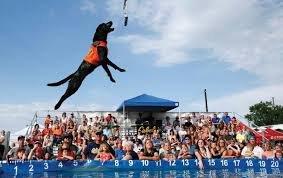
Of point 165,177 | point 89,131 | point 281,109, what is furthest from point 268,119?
point 165,177

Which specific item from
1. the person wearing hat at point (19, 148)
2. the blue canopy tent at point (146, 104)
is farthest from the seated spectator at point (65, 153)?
the blue canopy tent at point (146, 104)

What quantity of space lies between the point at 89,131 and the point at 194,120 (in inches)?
244

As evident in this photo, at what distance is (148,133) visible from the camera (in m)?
19.2

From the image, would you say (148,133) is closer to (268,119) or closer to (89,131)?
(89,131)

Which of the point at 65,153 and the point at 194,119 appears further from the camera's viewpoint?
the point at 194,119

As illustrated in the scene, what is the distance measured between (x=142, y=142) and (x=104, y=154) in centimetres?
326

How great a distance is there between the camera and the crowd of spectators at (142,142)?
1395 centimetres

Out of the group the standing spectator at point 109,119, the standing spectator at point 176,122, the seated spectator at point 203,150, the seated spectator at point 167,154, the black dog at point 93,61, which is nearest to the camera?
the black dog at point 93,61

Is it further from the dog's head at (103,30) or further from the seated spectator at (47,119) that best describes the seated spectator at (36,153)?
the dog's head at (103,30)

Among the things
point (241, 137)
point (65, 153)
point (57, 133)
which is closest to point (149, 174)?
point (65, 153)

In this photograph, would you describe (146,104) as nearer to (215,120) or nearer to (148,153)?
(215,120)

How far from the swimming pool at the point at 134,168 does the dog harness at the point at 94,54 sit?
3.72 metres

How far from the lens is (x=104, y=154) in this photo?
1376 centimetres

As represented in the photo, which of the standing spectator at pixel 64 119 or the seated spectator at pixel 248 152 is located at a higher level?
the standing spectator at pixel 64 119
